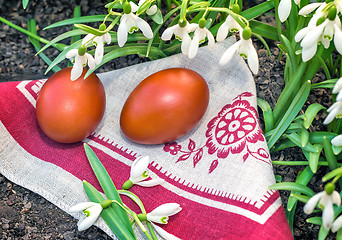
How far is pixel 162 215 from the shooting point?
871mm

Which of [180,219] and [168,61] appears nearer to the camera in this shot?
[180,219]

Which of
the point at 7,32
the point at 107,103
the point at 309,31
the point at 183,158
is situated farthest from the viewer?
the point at 7,32

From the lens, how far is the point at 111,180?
3.04 ft

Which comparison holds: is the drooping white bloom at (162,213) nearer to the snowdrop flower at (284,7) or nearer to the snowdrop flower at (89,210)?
the snowdrop flower at (89,210)

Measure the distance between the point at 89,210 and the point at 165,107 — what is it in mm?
237

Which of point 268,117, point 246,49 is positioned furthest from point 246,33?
point 268,117

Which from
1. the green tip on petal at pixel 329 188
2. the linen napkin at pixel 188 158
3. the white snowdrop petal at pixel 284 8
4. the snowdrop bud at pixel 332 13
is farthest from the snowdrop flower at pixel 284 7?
the green tip on petal at pixel 329 188

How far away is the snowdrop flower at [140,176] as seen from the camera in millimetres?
917

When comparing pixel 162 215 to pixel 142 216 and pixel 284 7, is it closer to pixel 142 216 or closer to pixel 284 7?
pixel 142 216

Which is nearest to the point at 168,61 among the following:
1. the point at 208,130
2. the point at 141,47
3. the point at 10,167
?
the point at 141,47

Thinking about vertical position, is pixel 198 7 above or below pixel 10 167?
above

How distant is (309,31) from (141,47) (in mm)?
411

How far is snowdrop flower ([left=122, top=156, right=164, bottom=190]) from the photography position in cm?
92

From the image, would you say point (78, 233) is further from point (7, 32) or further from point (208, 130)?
point (7, 32)
